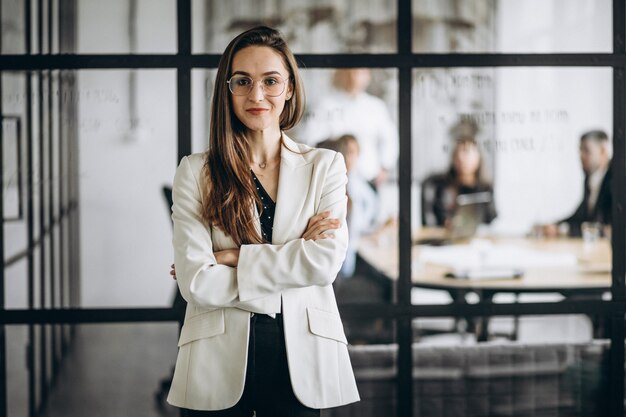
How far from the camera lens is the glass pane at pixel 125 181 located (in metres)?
3.12

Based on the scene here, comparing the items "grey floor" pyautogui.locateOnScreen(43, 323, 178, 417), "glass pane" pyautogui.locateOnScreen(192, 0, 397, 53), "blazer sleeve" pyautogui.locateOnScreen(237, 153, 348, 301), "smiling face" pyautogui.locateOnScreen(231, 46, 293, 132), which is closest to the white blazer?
"blazer sleeve" pyautogui.locateOnScreen(237, 153, 348, 301)

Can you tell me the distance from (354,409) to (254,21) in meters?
1.62

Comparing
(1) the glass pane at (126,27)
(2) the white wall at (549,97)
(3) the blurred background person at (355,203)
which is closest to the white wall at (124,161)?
(1) the glass pane at (126,27)

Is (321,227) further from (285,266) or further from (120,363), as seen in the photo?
(120,363)

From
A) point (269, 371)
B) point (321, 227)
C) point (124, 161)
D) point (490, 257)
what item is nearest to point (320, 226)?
point (321, 227)

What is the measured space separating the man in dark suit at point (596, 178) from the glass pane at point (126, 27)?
1.71 m

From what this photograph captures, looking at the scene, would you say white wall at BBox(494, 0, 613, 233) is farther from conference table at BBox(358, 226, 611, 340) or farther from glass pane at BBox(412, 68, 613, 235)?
conference table at BBox(358, 226, 611, 340)

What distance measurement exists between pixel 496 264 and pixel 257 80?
1827 mm

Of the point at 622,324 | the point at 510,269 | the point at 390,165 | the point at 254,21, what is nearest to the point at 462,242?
the point at 510,269

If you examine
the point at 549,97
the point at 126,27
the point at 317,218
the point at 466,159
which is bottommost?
the point at 317,218

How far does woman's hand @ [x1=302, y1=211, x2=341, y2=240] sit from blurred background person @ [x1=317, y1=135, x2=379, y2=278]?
4.47ft

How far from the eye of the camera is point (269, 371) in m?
2.05

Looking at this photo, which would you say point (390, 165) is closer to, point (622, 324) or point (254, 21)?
point (254, 21)

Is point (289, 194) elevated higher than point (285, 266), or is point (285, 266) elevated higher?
point (289, 194)
